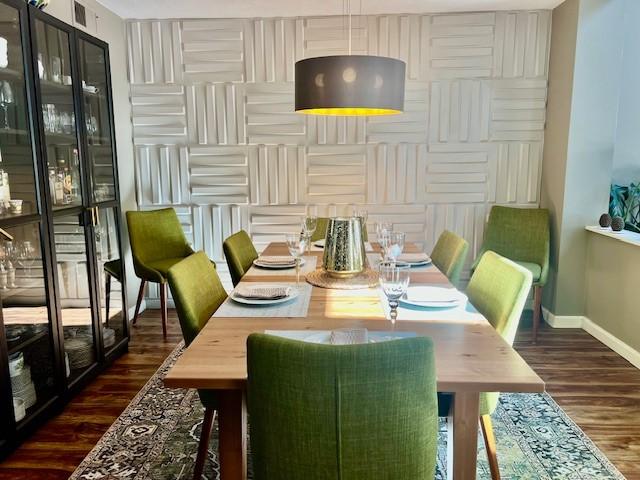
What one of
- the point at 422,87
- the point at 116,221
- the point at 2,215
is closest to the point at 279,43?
the point at 422,87

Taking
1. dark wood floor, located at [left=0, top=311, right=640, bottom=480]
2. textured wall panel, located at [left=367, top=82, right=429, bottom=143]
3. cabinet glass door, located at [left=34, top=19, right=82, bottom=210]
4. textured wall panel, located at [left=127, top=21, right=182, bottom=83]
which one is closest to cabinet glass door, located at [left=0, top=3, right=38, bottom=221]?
cabinet glass door, located at [left=34, top=19, right=82, bottom=210]

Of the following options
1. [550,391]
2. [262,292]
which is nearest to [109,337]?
[262,292]

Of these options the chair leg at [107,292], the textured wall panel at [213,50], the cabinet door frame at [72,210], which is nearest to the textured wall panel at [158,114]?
the textured wall panel at [213,50]

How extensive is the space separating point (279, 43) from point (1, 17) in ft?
6.93

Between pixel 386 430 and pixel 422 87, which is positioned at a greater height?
pixel 422 87

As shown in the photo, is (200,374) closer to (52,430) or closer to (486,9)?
(52,430)

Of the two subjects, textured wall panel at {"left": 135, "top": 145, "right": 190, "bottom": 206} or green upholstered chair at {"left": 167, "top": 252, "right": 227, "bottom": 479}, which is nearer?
green upholstered chair at {"left": 167, "top": 252, "right": 227, "bottom": 479}

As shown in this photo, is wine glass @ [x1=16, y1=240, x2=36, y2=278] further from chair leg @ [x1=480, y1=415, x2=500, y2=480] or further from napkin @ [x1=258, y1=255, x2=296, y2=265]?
chair leg @ [x1=480, y1=415, x2=500, y2=480]

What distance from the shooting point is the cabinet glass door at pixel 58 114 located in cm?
251

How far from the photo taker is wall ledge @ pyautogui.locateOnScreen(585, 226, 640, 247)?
10.2ft

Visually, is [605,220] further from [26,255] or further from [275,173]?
[26,255]

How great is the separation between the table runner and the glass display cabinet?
103 cm

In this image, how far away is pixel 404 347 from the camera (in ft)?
3.43

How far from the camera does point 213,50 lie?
12.8ft
